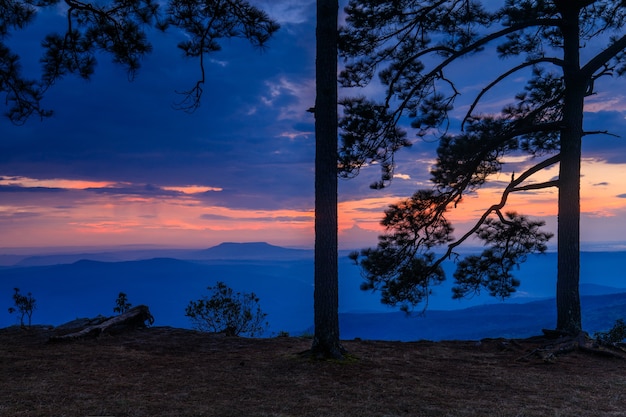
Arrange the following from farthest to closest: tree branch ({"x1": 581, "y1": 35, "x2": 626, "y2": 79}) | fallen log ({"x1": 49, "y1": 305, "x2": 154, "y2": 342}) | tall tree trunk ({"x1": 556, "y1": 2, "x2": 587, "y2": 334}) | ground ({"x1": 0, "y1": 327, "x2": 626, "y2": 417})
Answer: tree branch ({"x1": 581, "y1": 35, "x2": 626, "y2": 79}), tall tree trunk ({"x1": 556, "y1": 2, "x2": 587, "y2": 334}), fallen log ({"x1": 49, "y1": 305, "x2": 154, "y2": 342}), ground ({"x1": 0, "y1": 327, "x2": 626, "y2": 417})

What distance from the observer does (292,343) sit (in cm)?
998

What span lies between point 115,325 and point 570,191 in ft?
35.7

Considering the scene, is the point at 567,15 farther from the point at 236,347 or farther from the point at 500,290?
the point at 236,347

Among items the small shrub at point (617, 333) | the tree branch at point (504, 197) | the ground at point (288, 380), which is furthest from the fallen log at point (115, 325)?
the small shrub at point (617, 333)

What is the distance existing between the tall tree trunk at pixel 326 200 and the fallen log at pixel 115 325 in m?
5.36

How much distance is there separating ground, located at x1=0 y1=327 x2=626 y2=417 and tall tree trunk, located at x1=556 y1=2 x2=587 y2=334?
4.03 feet

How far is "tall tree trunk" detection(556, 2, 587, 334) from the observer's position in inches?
421

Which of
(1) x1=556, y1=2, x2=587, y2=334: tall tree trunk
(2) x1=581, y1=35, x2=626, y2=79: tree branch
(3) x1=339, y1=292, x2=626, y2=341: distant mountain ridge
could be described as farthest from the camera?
(3) x1=339, y1=292, x2=626, y2=341: distant mountain ridge

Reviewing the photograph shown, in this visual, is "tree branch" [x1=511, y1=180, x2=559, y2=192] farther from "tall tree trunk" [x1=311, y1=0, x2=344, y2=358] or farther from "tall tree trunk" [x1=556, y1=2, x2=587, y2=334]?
"tall tree trunk" [x1=311, y1=0, x2=344, y2=358]

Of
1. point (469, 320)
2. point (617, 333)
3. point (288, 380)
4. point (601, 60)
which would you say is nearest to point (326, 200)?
point (288, 380)

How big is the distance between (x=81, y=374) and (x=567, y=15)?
12387mm

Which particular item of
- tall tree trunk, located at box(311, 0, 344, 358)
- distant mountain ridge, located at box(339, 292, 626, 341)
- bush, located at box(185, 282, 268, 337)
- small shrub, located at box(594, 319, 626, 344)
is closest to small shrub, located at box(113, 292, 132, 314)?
bush, located at box(185, 282, 268, 337)

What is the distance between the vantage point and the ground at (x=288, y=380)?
17.8ft

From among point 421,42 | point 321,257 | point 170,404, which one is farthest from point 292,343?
point 421,42
